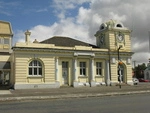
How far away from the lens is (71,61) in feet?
107

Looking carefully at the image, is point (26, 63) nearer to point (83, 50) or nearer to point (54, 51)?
point (54, 51)

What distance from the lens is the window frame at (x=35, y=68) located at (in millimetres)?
29656

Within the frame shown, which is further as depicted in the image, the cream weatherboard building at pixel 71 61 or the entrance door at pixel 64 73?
the entrance door at pixel 64 73

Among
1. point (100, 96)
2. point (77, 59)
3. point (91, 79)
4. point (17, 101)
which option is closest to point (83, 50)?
point (77, 59)

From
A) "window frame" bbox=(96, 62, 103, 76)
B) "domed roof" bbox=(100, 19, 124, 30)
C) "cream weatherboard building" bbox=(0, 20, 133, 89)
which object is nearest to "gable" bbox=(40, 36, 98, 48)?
"cream weatherboard building" bbox=(0, 20, 133, 89)

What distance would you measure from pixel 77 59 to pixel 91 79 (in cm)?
351

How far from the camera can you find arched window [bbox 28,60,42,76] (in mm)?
29688

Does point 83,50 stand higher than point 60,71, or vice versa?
point 83,50

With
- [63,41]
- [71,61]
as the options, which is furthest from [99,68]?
[63,41]

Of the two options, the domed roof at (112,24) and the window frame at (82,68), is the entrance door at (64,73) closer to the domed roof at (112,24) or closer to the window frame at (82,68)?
the window frame at (82,68)

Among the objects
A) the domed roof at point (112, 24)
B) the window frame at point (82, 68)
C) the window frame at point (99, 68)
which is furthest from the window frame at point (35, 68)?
the domed roof at point (112, 24)

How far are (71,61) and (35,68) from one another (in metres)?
5.34

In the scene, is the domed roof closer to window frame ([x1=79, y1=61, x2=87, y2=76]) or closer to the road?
window frame ([x1=79, y1=61, x2=87, y2=76])

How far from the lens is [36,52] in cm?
2994
